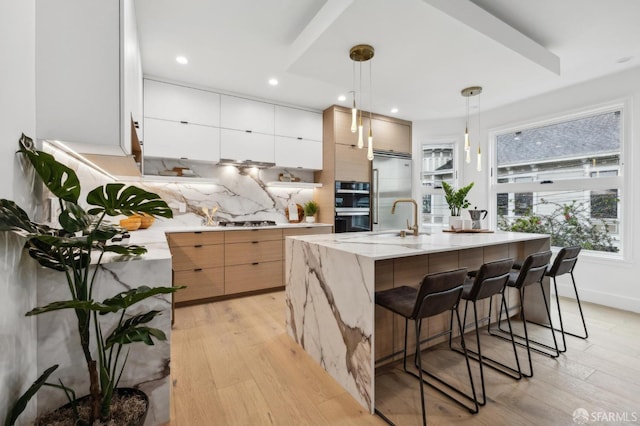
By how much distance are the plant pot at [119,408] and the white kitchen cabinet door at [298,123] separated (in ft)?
11.4

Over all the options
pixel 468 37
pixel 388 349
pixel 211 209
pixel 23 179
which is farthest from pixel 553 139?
pixel 23 179

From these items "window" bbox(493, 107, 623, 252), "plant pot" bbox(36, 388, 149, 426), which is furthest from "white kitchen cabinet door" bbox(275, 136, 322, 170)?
"plant pot" bbox(36, 388, 149, 426)

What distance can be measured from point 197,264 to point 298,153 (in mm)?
2143

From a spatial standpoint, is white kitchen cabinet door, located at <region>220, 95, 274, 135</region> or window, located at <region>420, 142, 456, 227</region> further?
window, located at <region>420, 142, 456, 227</region>

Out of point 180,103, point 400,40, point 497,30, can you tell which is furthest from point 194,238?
point 497,30

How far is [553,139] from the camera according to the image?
3877mm

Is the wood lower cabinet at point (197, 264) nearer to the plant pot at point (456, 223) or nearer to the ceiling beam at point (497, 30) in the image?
the plant pot at point (456, 223)

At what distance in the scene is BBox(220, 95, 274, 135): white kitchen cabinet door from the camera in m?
3.78

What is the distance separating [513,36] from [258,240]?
3.37m

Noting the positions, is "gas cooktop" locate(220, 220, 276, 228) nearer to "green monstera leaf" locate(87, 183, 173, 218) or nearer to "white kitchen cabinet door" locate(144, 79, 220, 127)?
"white kitchen cabinet door" locate(144, 79, 220, 127)

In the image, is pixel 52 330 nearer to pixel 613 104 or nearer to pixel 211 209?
pixel 211 209

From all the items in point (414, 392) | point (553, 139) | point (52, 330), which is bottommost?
point (414, 392)

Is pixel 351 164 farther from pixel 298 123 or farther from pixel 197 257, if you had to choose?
pixel 197 257

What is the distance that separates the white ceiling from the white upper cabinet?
107 cm
